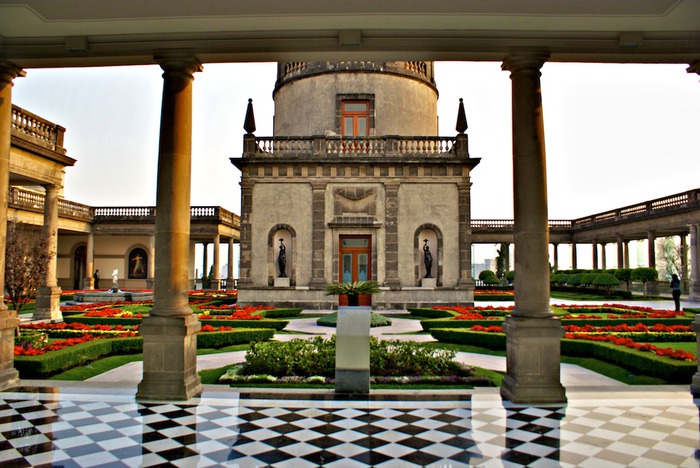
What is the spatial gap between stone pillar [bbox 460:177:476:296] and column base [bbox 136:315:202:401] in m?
19.5

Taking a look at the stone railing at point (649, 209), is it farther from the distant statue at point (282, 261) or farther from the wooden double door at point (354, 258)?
the distant statue at point (282, 261)

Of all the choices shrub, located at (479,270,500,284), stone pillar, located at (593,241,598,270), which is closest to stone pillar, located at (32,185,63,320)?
shrub, located at (479,270,500,284)

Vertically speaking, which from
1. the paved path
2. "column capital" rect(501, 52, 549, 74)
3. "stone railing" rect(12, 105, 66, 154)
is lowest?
the paved path

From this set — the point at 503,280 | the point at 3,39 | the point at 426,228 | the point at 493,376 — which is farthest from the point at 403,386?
the point at 503,280

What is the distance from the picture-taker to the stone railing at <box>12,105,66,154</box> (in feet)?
62.1

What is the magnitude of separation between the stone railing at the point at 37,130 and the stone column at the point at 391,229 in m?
15.5

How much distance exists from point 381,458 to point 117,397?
5001 mm

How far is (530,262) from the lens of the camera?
321 inches

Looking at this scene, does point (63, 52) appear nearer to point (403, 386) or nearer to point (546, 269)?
point (403, 386)

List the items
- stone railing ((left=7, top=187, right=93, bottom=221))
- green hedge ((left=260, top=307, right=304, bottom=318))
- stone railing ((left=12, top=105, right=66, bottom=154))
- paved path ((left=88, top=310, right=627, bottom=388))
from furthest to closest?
stone railing ((left=7, top=187, right=93, bottom=221))
green hedge ((left=260, top=307, right=304, bottom=318))
stone railing ((left=12, top=105, right=66, bottom=154))
paved path ((left=88, top=310, right=627, bottom=388))

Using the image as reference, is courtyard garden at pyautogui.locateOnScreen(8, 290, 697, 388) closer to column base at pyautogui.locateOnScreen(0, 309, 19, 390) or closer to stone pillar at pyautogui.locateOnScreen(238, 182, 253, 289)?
column base at pyautogui.locateOnScreen(0, 309, 19, 390)

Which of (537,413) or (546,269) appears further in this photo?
(546,269)

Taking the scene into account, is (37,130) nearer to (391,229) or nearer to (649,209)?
(391,229)

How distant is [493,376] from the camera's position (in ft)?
33.7
